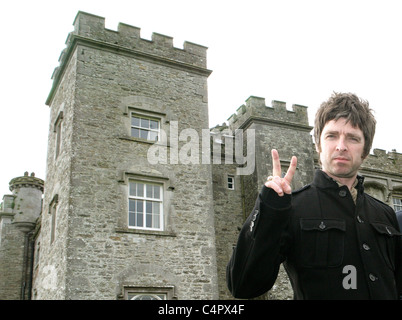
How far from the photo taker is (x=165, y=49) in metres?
17.2

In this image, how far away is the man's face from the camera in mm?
2162

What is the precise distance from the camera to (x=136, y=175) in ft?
48.7

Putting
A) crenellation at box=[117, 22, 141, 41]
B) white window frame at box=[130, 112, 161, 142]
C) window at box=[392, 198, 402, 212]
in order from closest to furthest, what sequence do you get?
white window frame at box=[130, 112, 161, 142], crenellation at box=[117, 22, 141, 41], window at box=[392, 198, 402, 212]

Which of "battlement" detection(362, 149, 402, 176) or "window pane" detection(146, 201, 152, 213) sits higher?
"battlement" detection(362, 149, 402, 176)

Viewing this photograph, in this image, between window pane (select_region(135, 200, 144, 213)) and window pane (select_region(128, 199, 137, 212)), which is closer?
window pane (select_region(128, 199, 137, 212))

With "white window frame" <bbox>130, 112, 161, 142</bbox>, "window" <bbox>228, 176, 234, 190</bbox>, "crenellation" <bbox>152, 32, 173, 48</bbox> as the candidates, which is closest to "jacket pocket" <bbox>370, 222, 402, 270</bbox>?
"white window frame" <bbox>130, 112, 161, 142</bbox>

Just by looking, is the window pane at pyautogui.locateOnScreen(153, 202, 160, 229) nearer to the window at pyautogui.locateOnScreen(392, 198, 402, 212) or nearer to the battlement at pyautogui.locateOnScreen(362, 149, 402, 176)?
the battlement at pyautogui.locateOnScreen(362, 149, 402, 176)

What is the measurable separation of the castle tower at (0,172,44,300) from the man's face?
22.7 meters

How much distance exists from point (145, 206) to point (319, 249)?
13.1m

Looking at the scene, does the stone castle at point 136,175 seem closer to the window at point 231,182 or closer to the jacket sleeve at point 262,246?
the window at point 231,182

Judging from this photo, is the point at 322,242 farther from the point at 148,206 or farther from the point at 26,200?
the point at 26,200

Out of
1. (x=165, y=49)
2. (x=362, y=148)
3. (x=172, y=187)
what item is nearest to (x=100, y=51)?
(x=165, y=49)

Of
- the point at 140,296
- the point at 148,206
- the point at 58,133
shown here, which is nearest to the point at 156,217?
the point at 148,206
